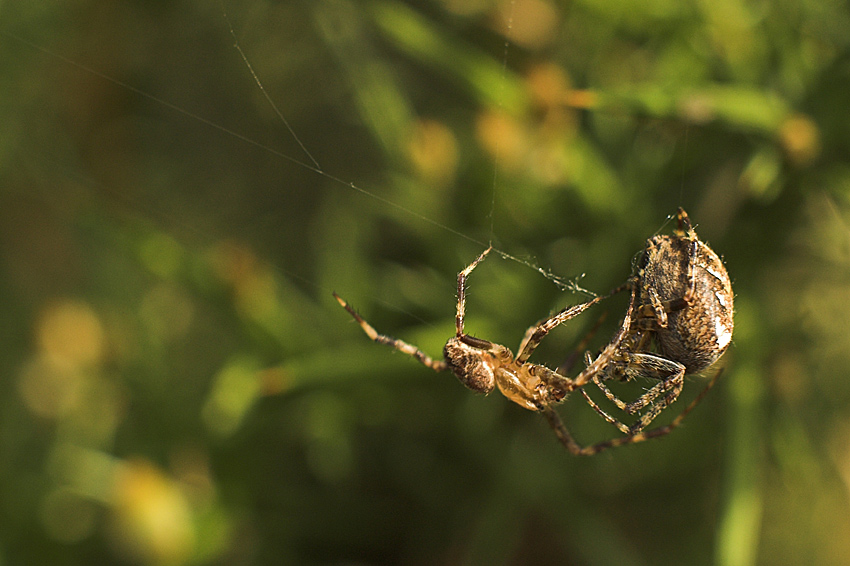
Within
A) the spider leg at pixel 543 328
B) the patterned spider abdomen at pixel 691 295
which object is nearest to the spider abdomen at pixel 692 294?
the patterned spider abdomen at pixel 691 295

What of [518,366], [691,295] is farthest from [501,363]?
[691,295]

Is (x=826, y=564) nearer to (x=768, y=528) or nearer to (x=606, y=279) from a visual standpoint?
(x=768, y=528)

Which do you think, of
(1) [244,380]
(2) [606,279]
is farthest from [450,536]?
(2) [606,279]

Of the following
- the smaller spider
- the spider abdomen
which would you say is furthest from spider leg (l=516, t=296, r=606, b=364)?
the spider abdomen

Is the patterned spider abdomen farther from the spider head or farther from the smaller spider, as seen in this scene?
the spider head

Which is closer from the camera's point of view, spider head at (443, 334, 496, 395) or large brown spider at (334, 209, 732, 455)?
large brown spider at (334, 209, 732, 455)
